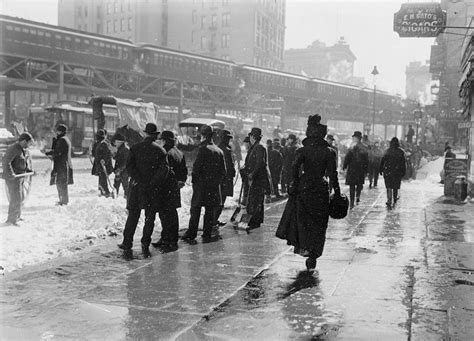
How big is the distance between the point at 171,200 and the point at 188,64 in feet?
125

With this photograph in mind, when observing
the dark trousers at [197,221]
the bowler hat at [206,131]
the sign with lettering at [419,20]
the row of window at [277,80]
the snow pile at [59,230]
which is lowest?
the snow pile at [59,230]

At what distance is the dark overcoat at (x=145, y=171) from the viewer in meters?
7.41

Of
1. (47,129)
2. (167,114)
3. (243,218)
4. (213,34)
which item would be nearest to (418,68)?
(213,34)

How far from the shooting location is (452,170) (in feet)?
51.0

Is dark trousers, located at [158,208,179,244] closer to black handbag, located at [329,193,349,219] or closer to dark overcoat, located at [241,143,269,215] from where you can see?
dark overcoat, located at [241,143,269,215]

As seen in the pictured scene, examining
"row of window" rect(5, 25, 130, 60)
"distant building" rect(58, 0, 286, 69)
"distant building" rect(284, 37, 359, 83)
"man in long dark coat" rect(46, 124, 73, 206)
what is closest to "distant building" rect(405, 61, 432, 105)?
"distant building" rect(284, 37, 359, 83)

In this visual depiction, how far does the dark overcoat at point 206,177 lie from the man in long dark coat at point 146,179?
953 mm

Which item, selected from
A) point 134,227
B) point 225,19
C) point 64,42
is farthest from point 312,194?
point 225,19

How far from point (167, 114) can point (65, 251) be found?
47584mm

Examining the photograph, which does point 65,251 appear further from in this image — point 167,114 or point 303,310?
point 167,114

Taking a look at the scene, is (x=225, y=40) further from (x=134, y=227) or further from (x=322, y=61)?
(x=134, y=227)

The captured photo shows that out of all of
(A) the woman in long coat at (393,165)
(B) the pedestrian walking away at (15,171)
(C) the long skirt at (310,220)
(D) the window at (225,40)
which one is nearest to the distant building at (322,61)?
(D) the window at (225,40)

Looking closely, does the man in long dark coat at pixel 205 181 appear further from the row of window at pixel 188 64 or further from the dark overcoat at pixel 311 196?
the row of window at pixel 188 64

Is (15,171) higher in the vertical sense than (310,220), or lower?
higher
